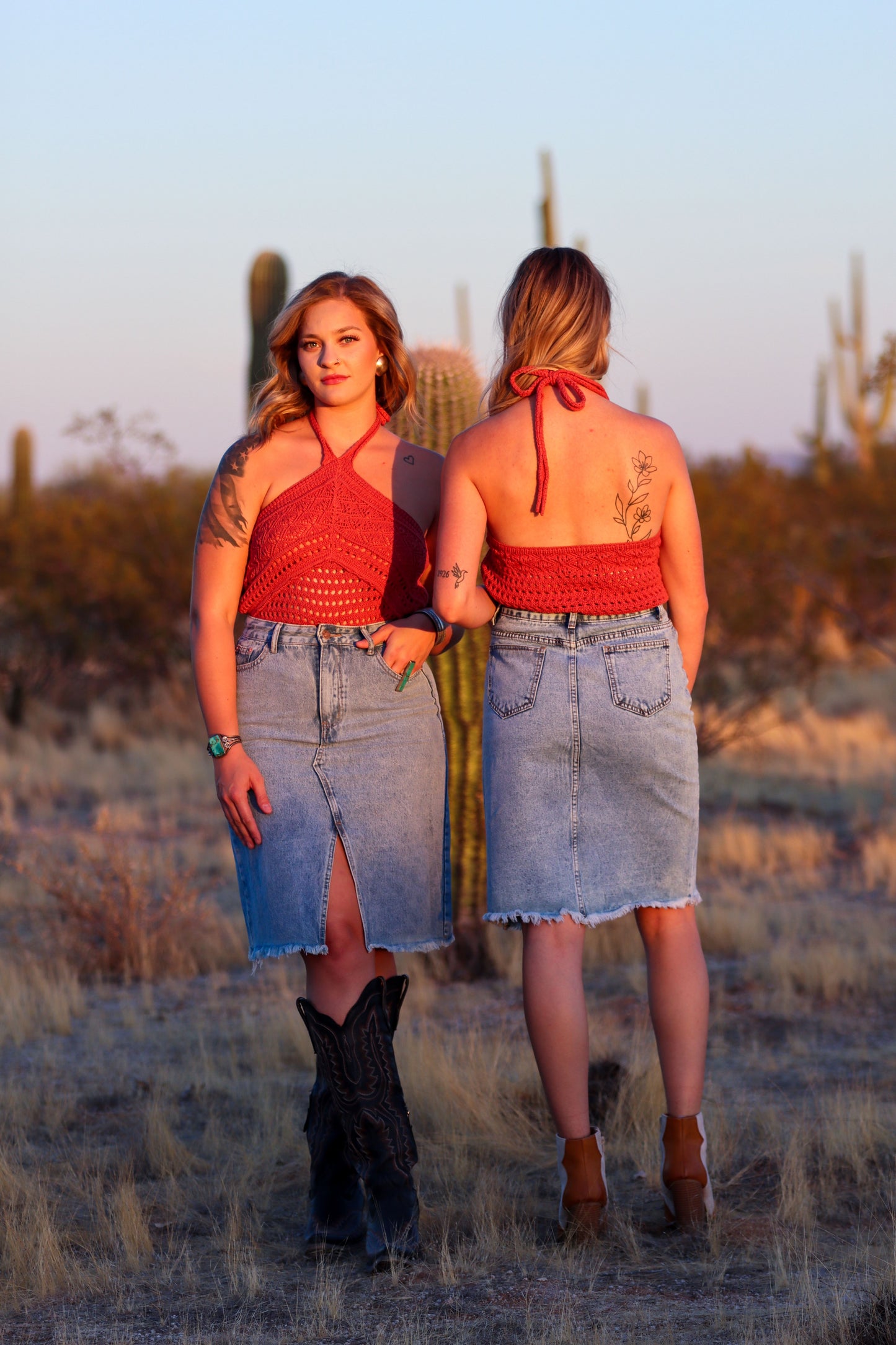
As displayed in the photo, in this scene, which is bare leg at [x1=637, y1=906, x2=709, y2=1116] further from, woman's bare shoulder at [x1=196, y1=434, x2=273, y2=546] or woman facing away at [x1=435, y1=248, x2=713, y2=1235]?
woman's bare shoulder at [x1=196, y1=434, x2=273, y2=546]

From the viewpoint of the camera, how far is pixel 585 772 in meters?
3.00

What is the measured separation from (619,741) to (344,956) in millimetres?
749

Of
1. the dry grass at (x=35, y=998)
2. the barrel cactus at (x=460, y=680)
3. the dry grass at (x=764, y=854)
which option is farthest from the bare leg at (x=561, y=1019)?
the dry grass at (x=764, y=854)

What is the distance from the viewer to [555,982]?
9.84 feet

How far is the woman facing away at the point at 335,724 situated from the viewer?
301cm

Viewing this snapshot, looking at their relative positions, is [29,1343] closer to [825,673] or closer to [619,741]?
[619,741]

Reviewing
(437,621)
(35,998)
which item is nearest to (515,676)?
(437,621)

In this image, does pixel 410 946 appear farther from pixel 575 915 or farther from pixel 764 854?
pixel 764 854

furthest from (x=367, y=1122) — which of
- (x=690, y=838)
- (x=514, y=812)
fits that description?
(x=690, y=838)

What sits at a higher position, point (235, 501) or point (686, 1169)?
point (235, 501)

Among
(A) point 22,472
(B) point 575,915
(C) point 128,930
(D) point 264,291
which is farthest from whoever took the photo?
(A) point 22,472

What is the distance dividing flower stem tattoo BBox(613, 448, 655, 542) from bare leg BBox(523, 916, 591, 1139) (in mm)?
846

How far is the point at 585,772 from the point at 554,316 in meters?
0.96

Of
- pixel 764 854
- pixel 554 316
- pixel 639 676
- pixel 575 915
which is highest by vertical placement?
pixel 554 316
